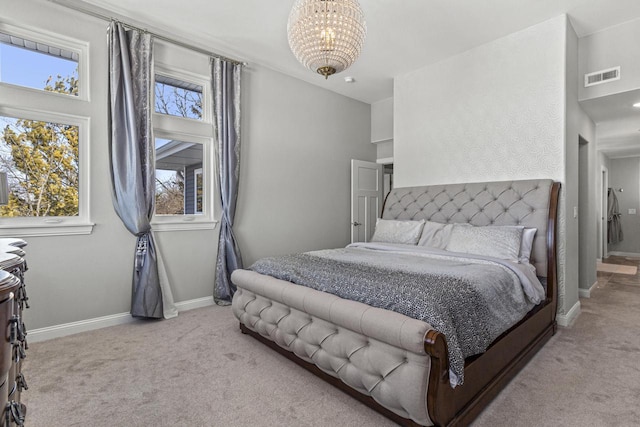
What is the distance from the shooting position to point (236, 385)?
6.71 ft

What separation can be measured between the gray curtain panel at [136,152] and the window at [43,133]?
0.81 ft

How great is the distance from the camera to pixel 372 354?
1.66 meters

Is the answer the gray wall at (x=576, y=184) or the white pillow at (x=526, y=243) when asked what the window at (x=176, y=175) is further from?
the gray wall at (x=576, y=184)

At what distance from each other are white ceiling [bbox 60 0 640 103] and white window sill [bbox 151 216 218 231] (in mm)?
1939

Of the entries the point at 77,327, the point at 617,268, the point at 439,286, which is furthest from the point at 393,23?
the point at 617,268

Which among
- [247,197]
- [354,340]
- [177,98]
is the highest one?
[177,98]

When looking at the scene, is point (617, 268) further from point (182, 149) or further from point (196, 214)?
point (182, 149)

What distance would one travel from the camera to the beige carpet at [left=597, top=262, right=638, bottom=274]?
5.49 m

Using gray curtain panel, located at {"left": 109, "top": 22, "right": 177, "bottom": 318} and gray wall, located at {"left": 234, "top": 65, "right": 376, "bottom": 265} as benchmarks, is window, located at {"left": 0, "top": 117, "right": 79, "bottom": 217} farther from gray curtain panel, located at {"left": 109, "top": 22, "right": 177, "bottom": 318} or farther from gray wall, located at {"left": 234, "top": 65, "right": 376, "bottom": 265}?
gray wall, located at {"left": 234, "top": 65, "right": 376, "bottom": 265}

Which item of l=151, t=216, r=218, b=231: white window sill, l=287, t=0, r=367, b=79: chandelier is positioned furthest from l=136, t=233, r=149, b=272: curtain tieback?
l=287, t=0, r=367, b=79: chandelier

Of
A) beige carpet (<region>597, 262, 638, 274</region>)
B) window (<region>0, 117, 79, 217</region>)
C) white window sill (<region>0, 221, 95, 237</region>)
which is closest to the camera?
white window sill (<region>0, 221, 95, 237</region>)

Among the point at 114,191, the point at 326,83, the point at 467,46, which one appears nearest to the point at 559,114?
the point at 467,46

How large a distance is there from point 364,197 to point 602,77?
10.4 ft

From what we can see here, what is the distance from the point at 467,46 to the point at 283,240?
3.17 meters
